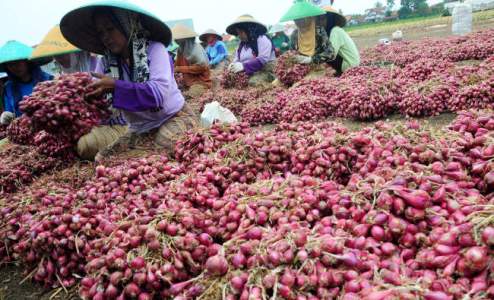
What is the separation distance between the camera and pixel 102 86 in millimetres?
3334

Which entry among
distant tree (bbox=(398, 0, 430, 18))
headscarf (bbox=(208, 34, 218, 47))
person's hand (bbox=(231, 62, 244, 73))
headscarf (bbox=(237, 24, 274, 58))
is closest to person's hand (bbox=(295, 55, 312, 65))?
headscarf (bbox=(237, 24, 274, 58))

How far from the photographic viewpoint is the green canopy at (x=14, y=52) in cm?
534

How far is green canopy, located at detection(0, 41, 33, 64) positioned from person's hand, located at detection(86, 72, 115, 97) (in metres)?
2.87

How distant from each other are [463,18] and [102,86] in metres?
13.1

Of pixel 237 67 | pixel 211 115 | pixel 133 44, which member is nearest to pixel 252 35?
pixel 237 67

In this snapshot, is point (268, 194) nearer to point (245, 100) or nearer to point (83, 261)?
point (83, 261)

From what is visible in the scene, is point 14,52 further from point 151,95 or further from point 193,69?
point 193,69

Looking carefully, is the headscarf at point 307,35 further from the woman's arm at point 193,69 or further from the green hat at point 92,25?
the green hat at point 92,25

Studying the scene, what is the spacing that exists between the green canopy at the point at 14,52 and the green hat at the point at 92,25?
202 cm

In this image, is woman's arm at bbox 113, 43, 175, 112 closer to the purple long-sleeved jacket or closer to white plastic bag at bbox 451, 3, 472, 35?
the purple long-sleeved jacket

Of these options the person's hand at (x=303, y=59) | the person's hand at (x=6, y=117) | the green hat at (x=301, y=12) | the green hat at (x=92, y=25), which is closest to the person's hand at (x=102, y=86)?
the green hat at (x=92, y=25)

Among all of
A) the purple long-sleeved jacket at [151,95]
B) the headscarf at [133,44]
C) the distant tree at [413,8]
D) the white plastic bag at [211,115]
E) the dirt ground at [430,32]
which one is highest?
the distant tree at [413,8]

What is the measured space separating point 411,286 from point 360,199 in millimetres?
575

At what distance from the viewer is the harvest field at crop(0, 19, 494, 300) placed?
4.51ft
